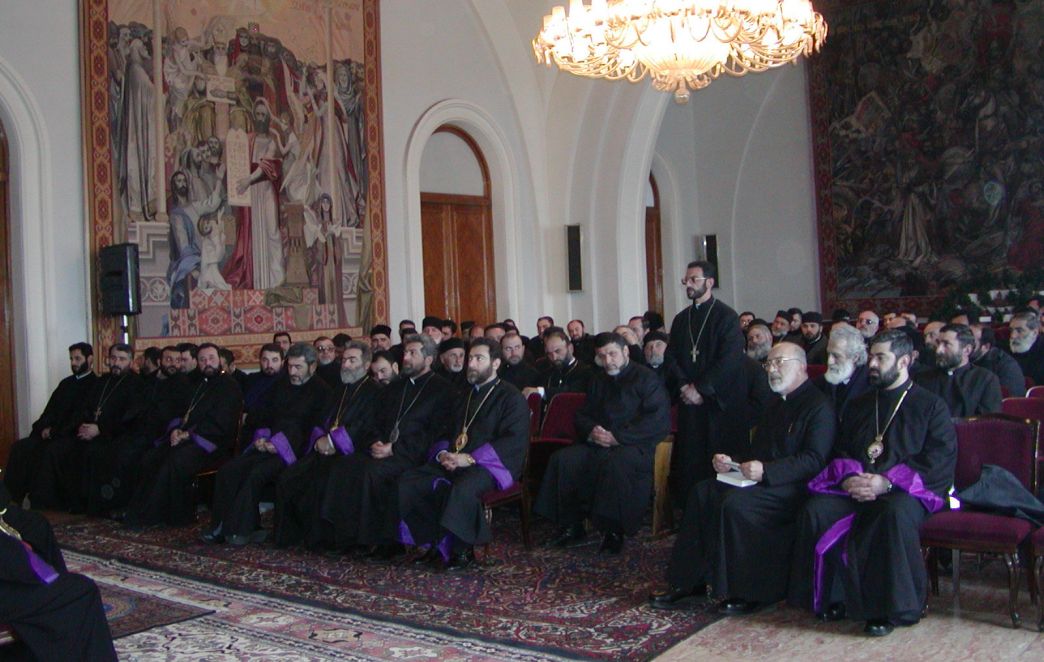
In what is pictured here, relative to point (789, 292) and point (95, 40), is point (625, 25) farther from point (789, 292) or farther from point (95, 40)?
point (789, 292)

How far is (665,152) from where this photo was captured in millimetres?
16859

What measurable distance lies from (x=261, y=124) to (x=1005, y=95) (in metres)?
9.68

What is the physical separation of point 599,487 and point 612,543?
0.35m

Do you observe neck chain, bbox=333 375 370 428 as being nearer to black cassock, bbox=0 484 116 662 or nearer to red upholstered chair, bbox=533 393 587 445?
red upholstered chair, bbox=533 393 587 445

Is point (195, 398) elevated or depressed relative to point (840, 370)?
depressed

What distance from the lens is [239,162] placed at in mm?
10672

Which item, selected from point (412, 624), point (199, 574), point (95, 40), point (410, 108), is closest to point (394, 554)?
point (199, 574)

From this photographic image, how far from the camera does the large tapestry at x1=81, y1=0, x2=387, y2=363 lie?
978cm

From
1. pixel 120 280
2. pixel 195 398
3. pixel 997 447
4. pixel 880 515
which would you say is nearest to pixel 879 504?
pixel 880 515

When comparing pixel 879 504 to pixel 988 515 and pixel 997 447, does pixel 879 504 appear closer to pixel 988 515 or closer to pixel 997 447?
pixel 988 515

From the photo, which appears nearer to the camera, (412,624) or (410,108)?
(412,624)

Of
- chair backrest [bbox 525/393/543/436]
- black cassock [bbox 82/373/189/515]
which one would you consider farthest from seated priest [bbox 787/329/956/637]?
black cassock [bbox 82/373/189/515]

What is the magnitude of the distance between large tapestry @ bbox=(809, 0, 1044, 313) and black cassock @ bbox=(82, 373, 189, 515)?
10448 mm

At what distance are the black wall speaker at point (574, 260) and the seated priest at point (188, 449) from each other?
19.7 feet
